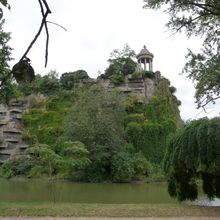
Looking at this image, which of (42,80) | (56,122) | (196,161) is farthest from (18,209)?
(42,80)

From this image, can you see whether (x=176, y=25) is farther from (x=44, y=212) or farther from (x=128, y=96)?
(x=128, y=96)

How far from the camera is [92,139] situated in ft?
99.4

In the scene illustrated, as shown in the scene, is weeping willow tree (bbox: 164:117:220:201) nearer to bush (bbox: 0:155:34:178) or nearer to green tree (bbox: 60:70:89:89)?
bush (bbox: 0:155:34:178)

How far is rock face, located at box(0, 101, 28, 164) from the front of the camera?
119ft

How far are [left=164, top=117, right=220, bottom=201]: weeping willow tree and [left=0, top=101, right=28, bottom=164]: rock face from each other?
25064 mm

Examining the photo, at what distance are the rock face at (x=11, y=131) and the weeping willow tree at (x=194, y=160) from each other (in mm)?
25064

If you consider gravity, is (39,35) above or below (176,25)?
below

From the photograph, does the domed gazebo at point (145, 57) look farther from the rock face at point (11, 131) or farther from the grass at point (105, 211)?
the grass at point (105, 211)

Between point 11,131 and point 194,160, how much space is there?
91.1ft

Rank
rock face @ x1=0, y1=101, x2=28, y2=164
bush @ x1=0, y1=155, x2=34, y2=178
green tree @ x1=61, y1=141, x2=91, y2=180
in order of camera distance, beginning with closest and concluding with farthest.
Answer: green tree @ x1=61, y1=141, x2=91, y2=180, bush @ x1=0, y1=155, x2=34, y2=178, rock face @ x1=0, y1=101, x2=28, y2=164

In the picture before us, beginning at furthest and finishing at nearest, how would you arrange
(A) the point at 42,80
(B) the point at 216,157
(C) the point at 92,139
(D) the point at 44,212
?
(A) the point at 42,80 → (C) the point at 92,139 → (B) the point at 216,157 → (D) the point at 44,212

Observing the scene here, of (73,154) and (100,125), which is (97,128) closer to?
(100,125)

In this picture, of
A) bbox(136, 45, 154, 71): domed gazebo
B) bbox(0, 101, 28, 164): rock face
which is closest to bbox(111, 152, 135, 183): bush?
bbox(0, 101, 28, 164): rock face

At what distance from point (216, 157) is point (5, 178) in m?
23.5
